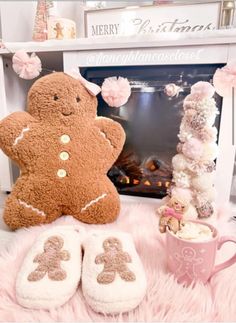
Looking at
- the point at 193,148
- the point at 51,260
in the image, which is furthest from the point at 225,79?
the point at 51,260

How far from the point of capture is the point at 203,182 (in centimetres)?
60

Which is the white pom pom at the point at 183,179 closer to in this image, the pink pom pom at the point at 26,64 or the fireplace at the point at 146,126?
the fireplace at the point at 146,126

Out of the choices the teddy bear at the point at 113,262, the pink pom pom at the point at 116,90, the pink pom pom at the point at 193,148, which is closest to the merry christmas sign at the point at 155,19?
the pink pom pom at the point at 116,90

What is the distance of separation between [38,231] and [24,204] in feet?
0.23

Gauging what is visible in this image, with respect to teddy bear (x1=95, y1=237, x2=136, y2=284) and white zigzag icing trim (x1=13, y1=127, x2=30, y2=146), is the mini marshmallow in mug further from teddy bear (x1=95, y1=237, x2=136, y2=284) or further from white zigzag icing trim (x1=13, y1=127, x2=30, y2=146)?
white zigzag icing trim (x1=13, y1=127, x2=30, y2=146)

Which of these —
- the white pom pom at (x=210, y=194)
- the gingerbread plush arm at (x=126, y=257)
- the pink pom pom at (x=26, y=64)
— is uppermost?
the pink pom pom at (x=26, y=64)

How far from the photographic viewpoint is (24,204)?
570 mm

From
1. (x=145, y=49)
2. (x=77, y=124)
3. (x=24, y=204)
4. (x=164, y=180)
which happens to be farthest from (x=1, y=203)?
(x=145, y=49)

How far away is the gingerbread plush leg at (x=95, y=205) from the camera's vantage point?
587 mm

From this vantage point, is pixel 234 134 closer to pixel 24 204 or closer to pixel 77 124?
pixel 77 124

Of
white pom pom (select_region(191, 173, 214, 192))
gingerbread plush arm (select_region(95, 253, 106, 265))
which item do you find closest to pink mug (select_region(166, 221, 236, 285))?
gingerbread plush arm (select_region(95, 253, 106, 265))

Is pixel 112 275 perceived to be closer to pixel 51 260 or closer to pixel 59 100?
pixel 51 260

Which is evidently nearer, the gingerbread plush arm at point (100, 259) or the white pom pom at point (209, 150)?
the gingerbread plush arm at point (100, 259)

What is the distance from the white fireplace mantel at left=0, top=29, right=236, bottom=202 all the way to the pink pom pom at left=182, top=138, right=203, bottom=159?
10 centimetres
